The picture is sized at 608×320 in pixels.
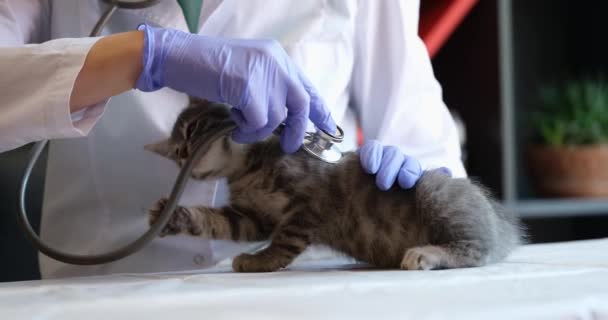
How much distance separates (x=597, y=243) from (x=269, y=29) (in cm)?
66

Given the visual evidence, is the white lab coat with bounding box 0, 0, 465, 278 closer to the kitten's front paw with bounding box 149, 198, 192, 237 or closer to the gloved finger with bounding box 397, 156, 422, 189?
the kitten's front paw with bounding box 149, 198, 192, 237

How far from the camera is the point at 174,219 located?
1000 millimetres

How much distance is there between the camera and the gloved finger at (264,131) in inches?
37.3

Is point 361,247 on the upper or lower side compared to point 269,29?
lower

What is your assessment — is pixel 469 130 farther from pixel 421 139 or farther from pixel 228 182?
pixel 228 182

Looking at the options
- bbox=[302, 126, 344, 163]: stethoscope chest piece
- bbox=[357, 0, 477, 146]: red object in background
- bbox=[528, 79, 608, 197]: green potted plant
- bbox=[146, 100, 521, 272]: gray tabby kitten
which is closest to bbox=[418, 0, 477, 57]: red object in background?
bbox=[357, 0, 477, 146]: red object in background

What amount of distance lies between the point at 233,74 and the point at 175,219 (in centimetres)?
23

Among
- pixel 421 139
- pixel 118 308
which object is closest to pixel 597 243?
pixel 421 139

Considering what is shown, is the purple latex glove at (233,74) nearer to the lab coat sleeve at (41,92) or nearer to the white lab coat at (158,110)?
the lab coat sleeve at (41,92)

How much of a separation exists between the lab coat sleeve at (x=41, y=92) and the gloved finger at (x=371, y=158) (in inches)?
14.4

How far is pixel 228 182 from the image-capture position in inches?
44.6

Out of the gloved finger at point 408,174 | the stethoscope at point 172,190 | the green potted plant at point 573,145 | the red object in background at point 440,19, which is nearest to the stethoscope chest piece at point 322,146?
the stethoscope at point 172,190

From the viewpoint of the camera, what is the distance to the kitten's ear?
110cm

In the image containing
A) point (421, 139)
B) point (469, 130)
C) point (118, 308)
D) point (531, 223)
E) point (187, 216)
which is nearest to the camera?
point (118, 308)
